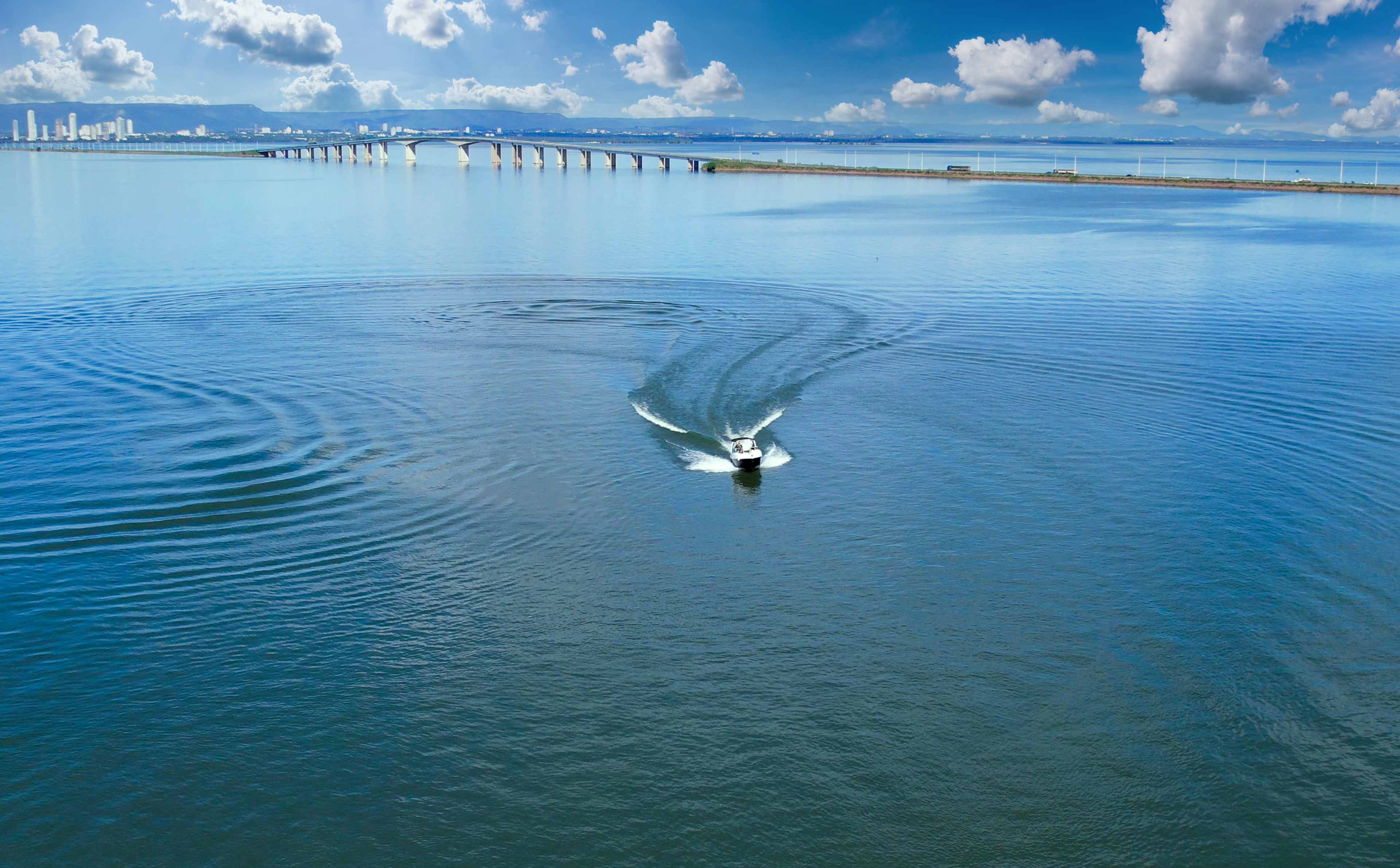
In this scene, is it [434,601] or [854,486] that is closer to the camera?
[434,601]

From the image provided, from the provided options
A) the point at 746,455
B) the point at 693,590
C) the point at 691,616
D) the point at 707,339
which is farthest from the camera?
the point at 707,339

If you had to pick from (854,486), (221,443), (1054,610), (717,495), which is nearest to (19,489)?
(221,443)

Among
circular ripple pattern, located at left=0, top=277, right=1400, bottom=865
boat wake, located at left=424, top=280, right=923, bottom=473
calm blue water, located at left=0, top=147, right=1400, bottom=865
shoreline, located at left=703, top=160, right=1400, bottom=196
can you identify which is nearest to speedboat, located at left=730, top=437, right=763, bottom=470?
boat wake, located at left=424, top=280, right=923, bottom=473

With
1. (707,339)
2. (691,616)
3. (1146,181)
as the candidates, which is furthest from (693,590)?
(1146,181)

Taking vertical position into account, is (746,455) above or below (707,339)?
below

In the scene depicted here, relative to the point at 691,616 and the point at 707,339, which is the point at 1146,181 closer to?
the point at 707,339

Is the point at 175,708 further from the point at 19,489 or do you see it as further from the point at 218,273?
the point at 218,273
